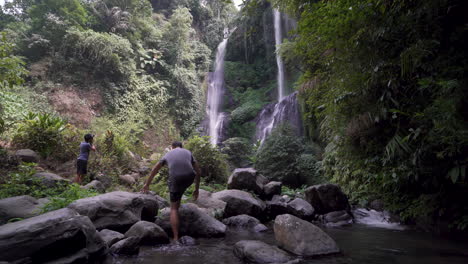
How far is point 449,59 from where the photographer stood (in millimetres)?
3484

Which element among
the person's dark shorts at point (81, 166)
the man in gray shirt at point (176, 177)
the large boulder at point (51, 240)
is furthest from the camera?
the person's dark shorts at point (81, 166)

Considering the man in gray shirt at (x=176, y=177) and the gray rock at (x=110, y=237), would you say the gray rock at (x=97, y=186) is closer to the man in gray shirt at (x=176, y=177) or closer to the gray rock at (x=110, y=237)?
the man in gray shirt at (x=176, y=177)

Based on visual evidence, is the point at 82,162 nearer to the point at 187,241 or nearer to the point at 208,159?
the point at 208,159

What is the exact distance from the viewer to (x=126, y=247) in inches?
147

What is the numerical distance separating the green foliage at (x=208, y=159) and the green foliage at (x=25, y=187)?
445 centimetres

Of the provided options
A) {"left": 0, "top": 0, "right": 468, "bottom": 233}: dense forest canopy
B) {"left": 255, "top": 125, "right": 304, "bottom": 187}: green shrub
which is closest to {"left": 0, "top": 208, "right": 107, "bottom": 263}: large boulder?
{"left": 0, "top": 0, "right": 468, "bottom": 233}: dense forest canopy

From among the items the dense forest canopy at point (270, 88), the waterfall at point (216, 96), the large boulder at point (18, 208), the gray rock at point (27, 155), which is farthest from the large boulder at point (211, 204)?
the waterfall at point (216, 96)

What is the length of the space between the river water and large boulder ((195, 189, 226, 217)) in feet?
4.25

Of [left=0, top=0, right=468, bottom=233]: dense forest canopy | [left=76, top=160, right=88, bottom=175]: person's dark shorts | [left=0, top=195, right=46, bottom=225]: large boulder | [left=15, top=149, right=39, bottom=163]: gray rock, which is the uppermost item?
[left=0, top=0, right=468, bottom=233]: dense forest canopy

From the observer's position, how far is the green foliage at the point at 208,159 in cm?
1000

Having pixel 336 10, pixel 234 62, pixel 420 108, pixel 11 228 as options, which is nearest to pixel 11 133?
pixel 11 228

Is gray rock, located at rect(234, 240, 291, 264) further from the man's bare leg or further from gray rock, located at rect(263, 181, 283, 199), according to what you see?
gray rock, located at rect(263, 181, 283, 199)

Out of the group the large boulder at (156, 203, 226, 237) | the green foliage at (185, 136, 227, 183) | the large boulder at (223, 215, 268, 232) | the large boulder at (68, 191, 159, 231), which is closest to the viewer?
the large boulder at (68, 191, 159, 231)

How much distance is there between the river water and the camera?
137 inches
